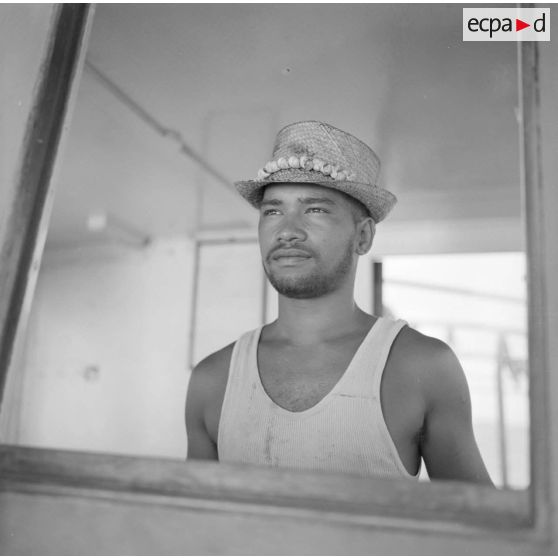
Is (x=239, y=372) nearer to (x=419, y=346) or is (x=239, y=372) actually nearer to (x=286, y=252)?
(x=286, y=252)

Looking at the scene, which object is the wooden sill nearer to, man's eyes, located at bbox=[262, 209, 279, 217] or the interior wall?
man's eyes, located at bbox=[262, 209, 279, 217]

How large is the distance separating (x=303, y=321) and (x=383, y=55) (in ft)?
3.10

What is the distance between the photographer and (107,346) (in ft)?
12.8

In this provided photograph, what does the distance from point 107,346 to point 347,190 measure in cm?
300

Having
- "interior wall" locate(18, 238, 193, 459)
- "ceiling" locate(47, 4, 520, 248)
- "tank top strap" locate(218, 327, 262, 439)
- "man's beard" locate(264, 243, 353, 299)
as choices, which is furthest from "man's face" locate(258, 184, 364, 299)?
"interior wall" locate(18, 238, 193, 459)

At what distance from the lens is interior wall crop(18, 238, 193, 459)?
3.76 meters

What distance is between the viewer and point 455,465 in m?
1.14

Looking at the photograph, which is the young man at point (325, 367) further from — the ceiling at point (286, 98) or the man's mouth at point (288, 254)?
the ceiling at point (286, 98)

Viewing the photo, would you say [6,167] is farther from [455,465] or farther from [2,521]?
[455,465]

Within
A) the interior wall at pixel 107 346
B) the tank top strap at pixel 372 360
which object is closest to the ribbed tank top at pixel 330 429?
the tank top strap at pixel 372 360

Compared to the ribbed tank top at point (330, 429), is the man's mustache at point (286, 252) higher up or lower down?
higher up

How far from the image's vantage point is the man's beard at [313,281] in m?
1.30

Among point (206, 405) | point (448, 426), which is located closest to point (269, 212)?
point (206, 405)

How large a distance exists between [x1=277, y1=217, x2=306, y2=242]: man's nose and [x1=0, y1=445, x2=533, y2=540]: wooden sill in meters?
0.76
